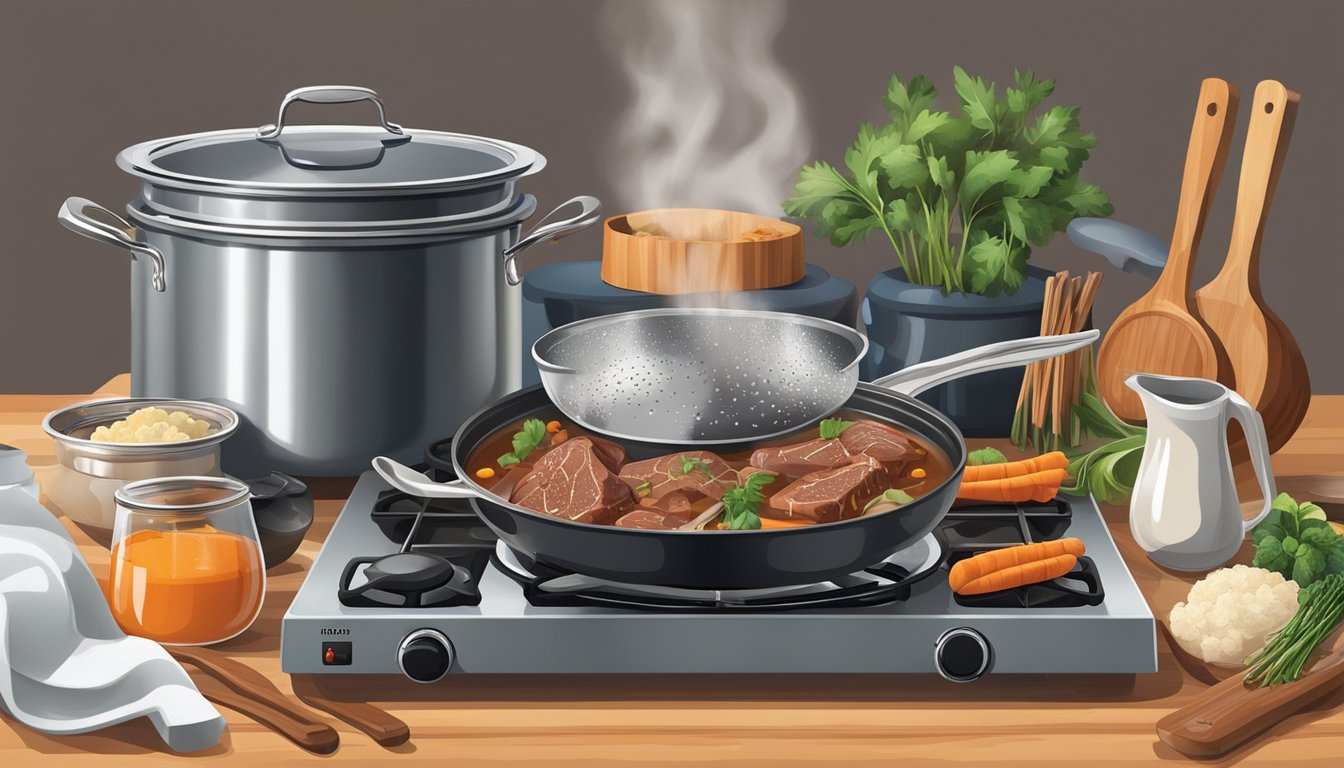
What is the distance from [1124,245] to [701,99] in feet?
2.21

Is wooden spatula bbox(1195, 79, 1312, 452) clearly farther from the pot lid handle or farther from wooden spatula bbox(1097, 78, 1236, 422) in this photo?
the pot lid handle

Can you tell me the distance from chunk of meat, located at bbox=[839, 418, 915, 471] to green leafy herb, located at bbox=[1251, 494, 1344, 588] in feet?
1.46

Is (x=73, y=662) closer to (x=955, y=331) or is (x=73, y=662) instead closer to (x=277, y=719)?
(x=277, y=719)

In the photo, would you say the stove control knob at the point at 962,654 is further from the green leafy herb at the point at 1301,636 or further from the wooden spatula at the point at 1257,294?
the wooden spatula at the point at 1257,294

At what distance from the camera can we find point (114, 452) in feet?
6.93

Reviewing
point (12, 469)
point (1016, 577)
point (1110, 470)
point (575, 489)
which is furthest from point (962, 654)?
point (12, 469)

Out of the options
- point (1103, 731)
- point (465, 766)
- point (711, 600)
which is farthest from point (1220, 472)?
point (465, 766)

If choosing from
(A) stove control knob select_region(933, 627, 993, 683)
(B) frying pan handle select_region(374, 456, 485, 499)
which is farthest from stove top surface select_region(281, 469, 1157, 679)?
(B) frying pan handle select_region(374, 456, 485, 499)

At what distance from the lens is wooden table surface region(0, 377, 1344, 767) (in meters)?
1.70

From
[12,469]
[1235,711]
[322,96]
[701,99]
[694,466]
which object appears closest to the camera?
[1235,711]

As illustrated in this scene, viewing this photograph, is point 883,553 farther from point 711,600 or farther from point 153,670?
point 153,670

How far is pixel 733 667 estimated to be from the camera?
181cm

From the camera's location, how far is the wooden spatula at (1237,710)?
66.6 inches

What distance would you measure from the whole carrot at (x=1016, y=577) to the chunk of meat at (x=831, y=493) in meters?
0.19
